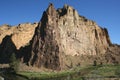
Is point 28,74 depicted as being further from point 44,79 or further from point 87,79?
point 87,79

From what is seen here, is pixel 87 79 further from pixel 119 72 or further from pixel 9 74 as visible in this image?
pixel 9 74

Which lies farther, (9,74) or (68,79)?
(9,74)

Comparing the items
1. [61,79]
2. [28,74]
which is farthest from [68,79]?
[28,74]

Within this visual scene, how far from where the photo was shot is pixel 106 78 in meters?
169

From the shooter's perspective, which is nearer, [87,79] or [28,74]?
[87,79]

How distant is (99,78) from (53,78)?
2394 cm

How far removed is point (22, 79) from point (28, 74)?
15.5 m

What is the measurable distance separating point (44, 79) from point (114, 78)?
3490 centimetres

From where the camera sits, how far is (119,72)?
196500 mm

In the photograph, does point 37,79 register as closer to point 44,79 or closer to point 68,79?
point 44,79

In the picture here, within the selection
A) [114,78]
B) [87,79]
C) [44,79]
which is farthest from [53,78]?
[114,78]

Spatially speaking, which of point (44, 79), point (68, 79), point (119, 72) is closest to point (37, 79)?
point (44, 79)

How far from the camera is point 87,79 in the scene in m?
168

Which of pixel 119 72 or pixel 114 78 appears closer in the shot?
pixel 114 78
